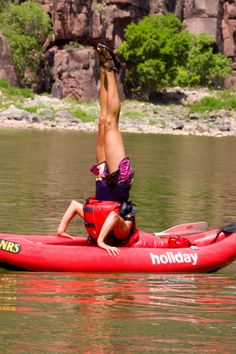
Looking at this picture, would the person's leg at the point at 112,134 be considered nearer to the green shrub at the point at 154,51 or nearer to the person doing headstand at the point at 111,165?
the person doing headstand at the point at 111,165

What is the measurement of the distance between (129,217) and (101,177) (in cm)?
57

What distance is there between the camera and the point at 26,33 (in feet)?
242

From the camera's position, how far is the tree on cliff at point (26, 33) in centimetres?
7175

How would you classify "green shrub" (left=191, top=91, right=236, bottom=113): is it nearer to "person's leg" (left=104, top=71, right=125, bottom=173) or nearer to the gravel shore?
the gravel shore

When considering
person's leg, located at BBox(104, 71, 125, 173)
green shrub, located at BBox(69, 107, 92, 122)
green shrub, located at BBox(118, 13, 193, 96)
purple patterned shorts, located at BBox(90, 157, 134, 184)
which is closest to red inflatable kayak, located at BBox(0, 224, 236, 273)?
purple patterned shorts, located at BBox(90, 157, 134, 184)

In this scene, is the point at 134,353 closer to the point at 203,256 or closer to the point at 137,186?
the point at 203,256

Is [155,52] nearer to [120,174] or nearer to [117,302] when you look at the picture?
[120,174]

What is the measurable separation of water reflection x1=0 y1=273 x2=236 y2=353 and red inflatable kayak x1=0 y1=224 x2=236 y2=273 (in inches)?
9.1

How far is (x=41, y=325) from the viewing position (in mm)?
7684

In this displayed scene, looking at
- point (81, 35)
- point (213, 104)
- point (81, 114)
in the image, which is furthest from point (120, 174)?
point (213, 104)

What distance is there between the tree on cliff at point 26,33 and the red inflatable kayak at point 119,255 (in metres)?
60.9

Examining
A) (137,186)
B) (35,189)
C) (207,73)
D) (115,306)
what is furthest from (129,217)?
(207,73)

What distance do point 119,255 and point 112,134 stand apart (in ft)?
4.38

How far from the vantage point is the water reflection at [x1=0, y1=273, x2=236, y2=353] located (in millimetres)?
7273
